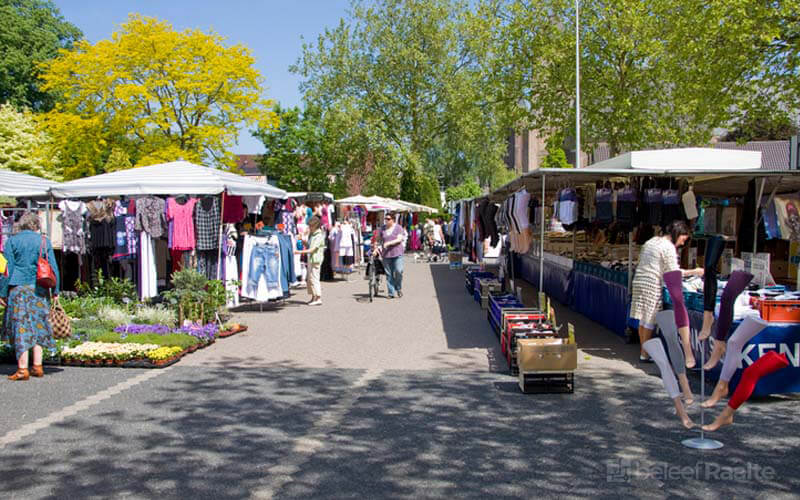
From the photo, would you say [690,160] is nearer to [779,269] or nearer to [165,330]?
[779,269]

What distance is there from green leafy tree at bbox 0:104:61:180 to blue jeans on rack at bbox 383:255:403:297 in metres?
21.4

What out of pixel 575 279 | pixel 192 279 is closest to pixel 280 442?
pixel 192 279

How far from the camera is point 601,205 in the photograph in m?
10.7

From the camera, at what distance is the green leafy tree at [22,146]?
32000 millimetres

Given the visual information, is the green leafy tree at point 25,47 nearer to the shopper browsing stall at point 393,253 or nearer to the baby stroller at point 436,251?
the baby stroller at point 436,251

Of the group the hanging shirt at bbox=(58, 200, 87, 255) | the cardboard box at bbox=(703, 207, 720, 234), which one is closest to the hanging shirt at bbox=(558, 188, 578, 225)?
the cardboard box at bbox=(703, 207, 720, 234)

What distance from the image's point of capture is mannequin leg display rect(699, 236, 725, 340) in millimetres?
6691

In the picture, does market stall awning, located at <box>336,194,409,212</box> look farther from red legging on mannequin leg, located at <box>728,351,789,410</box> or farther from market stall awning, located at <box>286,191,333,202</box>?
red legging on mannequin leg, located at <box>728,351,789,410</box>

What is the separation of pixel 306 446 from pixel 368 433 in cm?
56

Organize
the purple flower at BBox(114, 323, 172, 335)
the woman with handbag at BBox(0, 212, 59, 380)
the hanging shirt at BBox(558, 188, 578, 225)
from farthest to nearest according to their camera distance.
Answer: the hanging shirt at BBox(558, 188, 578, 225)
the purple flower at BBox(114, 323, 172, 335)
the woman with handbag at BBox(0, 212, 59, 380)

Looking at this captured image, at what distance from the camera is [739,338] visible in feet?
17.2

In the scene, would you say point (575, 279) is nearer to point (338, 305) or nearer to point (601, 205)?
point (601, 205)

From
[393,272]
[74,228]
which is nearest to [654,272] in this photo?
[393,272]

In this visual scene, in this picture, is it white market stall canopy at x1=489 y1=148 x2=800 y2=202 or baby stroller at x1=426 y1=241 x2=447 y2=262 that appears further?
baby stroller at x1=426 y1=241 x2=447 y2=262
